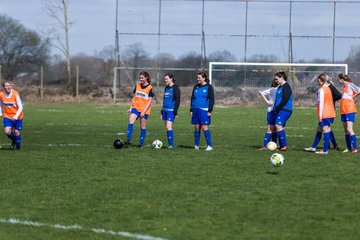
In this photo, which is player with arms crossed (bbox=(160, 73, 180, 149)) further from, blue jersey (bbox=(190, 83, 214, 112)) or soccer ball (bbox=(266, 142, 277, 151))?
soccer ball (bbox=(266, 142, 277, 151))

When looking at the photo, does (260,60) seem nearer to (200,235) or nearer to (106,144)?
(106,144)

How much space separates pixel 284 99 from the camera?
15391mm

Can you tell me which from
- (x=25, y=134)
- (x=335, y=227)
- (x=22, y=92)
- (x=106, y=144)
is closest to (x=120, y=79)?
(x=22, y=92)

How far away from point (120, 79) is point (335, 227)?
39487 mm

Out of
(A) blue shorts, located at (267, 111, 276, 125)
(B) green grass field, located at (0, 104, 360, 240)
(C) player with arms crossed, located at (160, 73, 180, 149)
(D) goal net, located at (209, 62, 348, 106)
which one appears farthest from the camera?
(D) goal net, located at (209, 62, 348, 106)

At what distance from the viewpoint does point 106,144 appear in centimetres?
1742

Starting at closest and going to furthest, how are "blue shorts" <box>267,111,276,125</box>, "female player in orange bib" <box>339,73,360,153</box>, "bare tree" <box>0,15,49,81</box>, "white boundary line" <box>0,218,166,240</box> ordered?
"white boundary line" <box>0,218,166,240</box> → "female player in orange bib" <box>339,73,360,153</box> → "blue shorts" <box>267,111,276,125</box> → "bare tree" <box>0,15,49,81</box>

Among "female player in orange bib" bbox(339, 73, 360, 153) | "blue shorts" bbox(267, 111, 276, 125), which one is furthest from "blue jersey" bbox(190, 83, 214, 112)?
"female player in orange bib" bbox(339, 73, 360, 153)

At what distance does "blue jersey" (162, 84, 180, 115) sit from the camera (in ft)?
53.9

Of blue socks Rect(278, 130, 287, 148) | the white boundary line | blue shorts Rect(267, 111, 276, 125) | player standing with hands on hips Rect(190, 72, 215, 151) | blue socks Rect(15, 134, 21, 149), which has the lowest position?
the white boundary line

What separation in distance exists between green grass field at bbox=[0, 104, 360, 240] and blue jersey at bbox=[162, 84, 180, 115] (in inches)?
38.5

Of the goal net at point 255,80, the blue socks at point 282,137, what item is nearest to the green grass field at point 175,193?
the blue socks at point 282,137

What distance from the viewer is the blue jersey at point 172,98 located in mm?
16438

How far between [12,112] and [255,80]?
1100 inches
